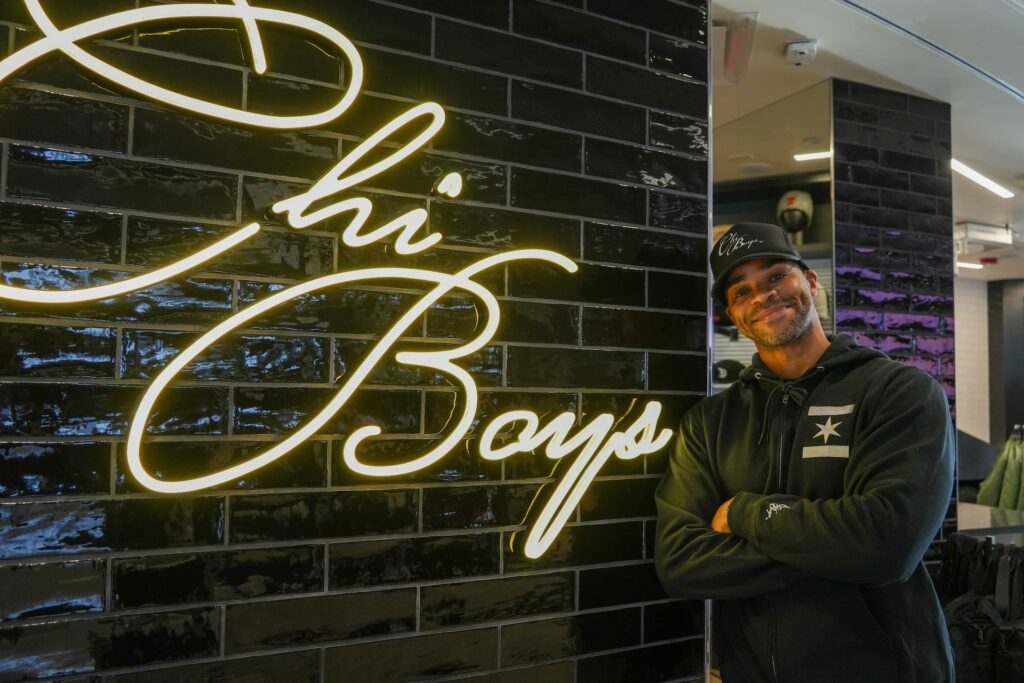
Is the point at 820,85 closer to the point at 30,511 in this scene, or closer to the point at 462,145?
the point at 462,145

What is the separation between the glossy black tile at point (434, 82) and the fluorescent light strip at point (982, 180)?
4.43 m

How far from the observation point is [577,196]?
2.05 meters

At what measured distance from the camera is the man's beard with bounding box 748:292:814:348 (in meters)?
1.92

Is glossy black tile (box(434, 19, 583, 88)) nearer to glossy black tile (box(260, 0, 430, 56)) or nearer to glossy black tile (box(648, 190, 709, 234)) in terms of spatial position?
glossy black tile (box(260, 0, 430, 56))

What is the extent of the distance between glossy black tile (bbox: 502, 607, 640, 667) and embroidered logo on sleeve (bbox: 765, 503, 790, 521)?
0.57 m

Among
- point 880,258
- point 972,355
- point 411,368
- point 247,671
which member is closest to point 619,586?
point 411,368

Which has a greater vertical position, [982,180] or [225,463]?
[982,180]

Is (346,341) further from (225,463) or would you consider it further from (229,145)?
(229,145)

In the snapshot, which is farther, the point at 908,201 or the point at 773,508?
the point at 908,201

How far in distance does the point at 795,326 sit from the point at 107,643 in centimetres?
172

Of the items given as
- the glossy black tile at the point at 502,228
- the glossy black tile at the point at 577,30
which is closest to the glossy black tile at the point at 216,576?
the glossy black tile at the point at 502,228

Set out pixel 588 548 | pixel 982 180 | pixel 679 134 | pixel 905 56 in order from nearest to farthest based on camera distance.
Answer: pixel 588 548, pixel 679 134, pixel 905 56, pixel 982 180

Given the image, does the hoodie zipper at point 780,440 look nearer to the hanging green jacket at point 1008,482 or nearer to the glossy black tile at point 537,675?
the glossy black tile at point 537,675

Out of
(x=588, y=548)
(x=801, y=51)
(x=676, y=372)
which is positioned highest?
Answer: (x=801, y=51)
